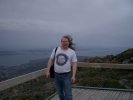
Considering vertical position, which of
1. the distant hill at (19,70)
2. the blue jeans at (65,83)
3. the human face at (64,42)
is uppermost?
the human face at (64,42)

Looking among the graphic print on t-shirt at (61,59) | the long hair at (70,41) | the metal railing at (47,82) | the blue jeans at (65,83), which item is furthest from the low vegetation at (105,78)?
the graphic print on t-shirt at (61,59)

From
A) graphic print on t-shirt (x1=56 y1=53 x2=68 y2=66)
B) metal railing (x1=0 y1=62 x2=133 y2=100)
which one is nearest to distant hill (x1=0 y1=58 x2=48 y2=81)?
metal railing (x1=0 y1=62 x2=133 y2=100)

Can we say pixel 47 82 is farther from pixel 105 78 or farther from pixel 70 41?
pixel 70 41

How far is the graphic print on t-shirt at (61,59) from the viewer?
5.80 meters

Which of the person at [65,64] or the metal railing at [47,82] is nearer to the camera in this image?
the person at [65,64]

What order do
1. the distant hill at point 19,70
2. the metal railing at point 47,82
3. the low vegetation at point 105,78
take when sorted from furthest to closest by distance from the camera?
the distant hill at point 19,70, the low vegetation at point 105,78, the metal railing at point 47,82

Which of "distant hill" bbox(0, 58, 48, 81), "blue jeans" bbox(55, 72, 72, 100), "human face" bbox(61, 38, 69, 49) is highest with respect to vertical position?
"human face" bbox(61, 38, 69, 49)

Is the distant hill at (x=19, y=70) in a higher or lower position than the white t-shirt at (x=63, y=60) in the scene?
lower

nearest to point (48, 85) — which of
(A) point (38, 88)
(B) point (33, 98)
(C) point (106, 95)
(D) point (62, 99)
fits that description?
(A) point (38, 88)

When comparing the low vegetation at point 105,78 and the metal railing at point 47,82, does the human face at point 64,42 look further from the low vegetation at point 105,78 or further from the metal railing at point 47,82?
the low vegetation at point 105,78

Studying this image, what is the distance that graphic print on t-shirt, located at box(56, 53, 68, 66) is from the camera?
5.80 m

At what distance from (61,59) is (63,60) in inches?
1.9

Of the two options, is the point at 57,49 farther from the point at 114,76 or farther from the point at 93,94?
the point at 114,76

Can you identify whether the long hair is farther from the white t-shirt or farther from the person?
the white t-shirt
